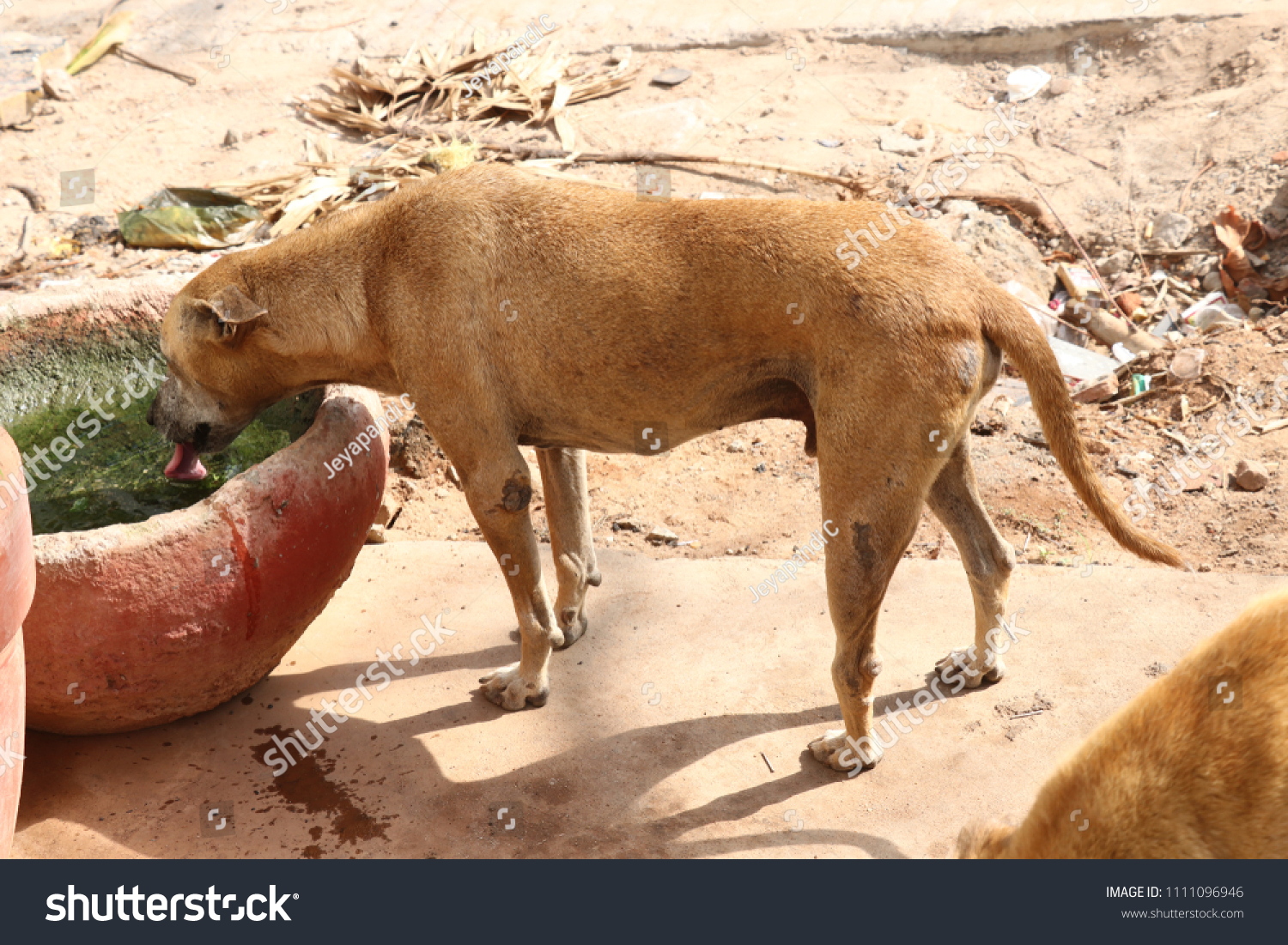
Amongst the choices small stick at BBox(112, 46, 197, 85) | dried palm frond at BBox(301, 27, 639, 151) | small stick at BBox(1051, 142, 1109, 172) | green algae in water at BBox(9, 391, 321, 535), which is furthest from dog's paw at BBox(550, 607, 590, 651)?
small stick at BBox(112, 46, 197, 85)

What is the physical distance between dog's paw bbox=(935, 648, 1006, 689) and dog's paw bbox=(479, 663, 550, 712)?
1.68 m

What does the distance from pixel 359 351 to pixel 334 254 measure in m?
0.37

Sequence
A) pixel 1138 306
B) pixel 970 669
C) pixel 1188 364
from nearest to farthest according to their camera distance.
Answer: pixel 970 669, pixel 1188 364, pixel 1138 306

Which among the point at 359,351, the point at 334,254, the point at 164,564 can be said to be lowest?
the point at 164,564

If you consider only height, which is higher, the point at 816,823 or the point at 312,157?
the point at 312,157

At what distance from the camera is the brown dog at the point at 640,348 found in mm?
3512

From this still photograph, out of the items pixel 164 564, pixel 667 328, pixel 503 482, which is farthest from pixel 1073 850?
pixel 164 564

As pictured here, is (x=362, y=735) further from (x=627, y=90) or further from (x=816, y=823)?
(x=627, y=90)

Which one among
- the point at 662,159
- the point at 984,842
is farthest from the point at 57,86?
the point at 984,842

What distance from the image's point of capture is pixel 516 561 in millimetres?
4328

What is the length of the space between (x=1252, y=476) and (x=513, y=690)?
4.06 metres

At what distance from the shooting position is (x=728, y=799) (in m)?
4.07

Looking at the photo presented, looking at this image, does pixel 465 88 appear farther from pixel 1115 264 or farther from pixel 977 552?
pixel 977 552

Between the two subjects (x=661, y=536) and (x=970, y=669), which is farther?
(x=661, y=536)
